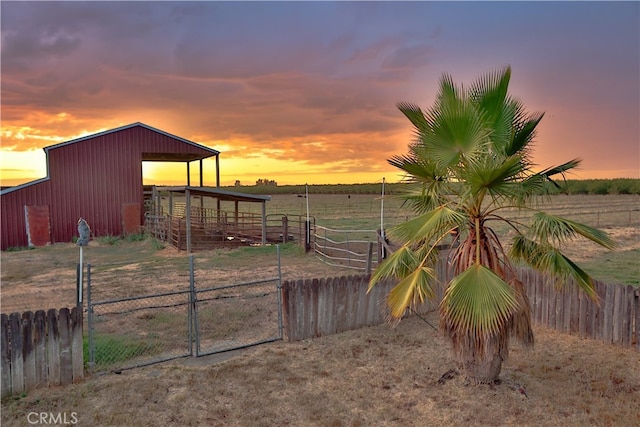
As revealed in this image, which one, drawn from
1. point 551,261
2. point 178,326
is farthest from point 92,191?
point 551,261

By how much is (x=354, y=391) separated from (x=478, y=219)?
2895 millimetres

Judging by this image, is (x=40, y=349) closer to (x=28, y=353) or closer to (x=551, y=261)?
(x=28, y=353)

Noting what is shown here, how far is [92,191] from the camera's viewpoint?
24812 mm

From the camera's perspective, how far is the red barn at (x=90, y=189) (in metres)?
23.0

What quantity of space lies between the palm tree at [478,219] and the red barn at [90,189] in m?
22.3

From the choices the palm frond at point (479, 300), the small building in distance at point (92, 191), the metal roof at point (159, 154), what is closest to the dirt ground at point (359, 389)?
the palm frond at point (479, 300)

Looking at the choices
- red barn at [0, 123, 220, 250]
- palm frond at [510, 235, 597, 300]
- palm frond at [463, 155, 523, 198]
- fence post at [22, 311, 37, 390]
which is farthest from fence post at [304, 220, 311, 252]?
palm frond at [463, 155, 523, 198]

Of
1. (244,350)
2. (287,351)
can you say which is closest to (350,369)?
(287,351)

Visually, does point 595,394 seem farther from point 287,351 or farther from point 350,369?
point 287,351

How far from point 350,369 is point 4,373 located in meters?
4.77

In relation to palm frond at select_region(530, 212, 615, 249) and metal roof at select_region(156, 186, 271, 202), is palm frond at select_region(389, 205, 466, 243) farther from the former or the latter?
metal roof at select_region(156, 186, 271, 202)

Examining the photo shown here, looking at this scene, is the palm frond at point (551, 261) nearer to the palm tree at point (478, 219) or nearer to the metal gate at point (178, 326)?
the palm tree at point (478, 219)

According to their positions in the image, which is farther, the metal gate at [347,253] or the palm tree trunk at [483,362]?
the metal gate at [347,253]

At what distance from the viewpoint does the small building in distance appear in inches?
902
